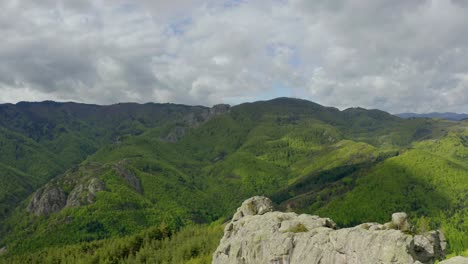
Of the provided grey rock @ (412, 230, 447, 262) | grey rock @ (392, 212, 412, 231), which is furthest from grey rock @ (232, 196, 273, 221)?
grey rock @ (412, 230, 447, 262)

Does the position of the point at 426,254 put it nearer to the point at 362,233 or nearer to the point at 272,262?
the point at 362,233

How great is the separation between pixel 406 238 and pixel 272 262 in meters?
32.4

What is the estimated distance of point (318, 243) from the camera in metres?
75.1

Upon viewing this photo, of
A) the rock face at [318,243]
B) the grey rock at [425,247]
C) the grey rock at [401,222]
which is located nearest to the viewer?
the grey rock at [425,247]

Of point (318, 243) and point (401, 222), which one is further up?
point (401, 222)

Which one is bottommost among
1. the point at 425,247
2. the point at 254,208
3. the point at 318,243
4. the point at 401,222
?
the point at 318,243

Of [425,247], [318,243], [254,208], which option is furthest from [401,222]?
[254,208]

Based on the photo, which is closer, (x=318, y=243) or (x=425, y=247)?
(x=425, y=247)

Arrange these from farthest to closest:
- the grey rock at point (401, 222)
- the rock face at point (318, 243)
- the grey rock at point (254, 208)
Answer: the grey rock at point (254, 208), the grey rock at point (401, 222), the rock face at point (318, 243)

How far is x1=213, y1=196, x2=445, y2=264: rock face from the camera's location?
200 feet

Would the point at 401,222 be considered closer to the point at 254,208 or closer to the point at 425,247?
the point at 425,247

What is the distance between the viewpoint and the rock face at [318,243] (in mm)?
60809

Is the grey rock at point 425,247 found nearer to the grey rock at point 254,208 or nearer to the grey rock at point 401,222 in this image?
the grey rock at point 401,222

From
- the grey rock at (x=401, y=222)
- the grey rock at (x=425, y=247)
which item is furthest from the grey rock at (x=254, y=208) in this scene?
the grey rock at (x=425, y=247)
